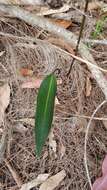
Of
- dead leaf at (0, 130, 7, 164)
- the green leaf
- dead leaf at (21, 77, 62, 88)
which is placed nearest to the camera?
the green leaf

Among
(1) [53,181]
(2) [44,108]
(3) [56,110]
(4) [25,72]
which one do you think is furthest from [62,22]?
(1) [53,181]

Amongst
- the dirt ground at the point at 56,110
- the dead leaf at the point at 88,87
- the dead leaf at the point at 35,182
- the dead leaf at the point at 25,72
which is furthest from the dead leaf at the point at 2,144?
the dead leaf at the point at 88,87

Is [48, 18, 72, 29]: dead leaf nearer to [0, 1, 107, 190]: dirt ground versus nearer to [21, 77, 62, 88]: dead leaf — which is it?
[0, 1, 107, 190]: dirt ground

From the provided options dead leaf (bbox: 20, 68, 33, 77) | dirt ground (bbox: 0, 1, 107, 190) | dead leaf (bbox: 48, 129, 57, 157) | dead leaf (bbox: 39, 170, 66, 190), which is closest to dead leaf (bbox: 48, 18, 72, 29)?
dirt ground (bbox: 0, 1, 107, 190)

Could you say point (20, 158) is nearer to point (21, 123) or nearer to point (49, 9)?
point (21, 123)

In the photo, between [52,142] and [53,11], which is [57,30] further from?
[52,142]

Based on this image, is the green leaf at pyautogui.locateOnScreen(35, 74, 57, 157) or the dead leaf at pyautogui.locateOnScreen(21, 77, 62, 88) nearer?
the green leaf at pyautogui.locateOnScreen(35, 74, 57, 157)
